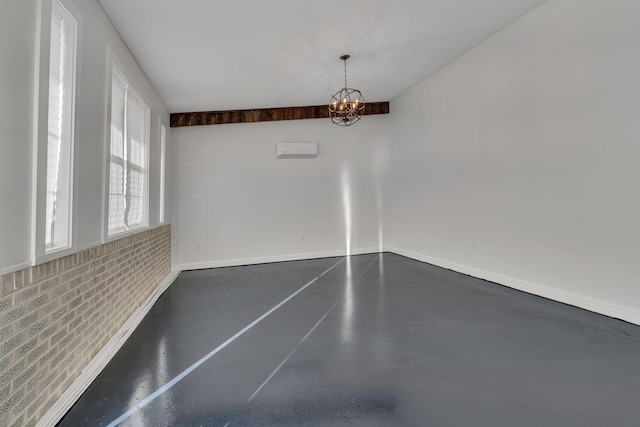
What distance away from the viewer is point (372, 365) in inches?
79.4

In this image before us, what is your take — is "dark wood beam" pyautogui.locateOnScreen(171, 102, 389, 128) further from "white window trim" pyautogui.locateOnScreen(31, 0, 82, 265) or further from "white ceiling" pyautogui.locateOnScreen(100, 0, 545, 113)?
"white window trim" pyautogui.locateOnScreen(31, 0, 82, 265)

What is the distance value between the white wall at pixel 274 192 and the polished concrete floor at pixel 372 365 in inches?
88.6

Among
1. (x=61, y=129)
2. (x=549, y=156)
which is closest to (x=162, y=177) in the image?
(x=61, y=129)

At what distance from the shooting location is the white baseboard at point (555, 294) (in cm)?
267

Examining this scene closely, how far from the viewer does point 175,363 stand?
2098mm

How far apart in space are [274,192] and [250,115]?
1533 millimetres

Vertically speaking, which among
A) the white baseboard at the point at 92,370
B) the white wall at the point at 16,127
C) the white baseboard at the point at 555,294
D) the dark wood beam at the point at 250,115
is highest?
the dark wood beam at the point at 250,115

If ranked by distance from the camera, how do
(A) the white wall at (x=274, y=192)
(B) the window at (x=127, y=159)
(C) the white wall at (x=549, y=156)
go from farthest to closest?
(A) the white wall at (x=274, y=192) < (B) the window at (x=127, y=159) < (C) the white wall at (x=549, y=156)

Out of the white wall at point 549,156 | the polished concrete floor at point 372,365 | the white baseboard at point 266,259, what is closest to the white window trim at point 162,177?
the white baseboard at point 266,259

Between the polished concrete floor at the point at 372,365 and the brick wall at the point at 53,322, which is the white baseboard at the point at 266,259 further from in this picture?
the brick wall at the point at 53,322

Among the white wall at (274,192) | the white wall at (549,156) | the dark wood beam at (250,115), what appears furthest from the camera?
the white wall at (274,192)

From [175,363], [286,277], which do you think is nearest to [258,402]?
[175,363]

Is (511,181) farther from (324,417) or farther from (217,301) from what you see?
(217,301)

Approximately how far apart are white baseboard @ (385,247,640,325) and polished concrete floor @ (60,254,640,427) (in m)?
0.10
